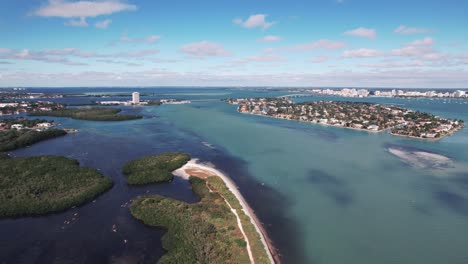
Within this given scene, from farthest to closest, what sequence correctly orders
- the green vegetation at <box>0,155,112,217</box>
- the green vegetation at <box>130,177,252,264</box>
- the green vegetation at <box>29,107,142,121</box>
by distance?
the green vegetation at <box>29,107,142,121</box> → the green vegetation at <box>0,155,112,217</box> → the green vegetation at <box>130,177,252,264</box>

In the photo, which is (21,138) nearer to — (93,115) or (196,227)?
(93,115)

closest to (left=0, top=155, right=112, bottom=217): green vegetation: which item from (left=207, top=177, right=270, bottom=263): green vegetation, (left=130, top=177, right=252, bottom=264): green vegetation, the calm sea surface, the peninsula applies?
the calm sea surface

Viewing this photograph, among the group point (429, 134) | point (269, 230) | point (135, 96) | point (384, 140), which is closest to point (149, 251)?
point (269, 230)

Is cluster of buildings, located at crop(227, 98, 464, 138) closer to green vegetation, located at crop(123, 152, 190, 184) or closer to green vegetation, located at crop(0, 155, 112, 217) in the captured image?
green vegetation, located at crop(123, 152, 190, 184)

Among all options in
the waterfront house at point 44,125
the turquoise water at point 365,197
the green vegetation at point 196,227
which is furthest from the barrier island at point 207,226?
the waterfront house at point 44,125

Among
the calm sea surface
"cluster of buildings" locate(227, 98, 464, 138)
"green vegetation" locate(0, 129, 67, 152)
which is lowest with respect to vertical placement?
the calm sea surface

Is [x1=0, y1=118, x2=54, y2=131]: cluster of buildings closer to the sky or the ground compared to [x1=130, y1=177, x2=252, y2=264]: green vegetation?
closer to the sky

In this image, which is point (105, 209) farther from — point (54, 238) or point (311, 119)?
point (311, 119)

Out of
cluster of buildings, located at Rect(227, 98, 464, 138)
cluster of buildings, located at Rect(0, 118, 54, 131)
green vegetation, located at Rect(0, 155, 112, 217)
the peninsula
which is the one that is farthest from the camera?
cluster of buildings, located at Rect(227, 98, 464, 138)
